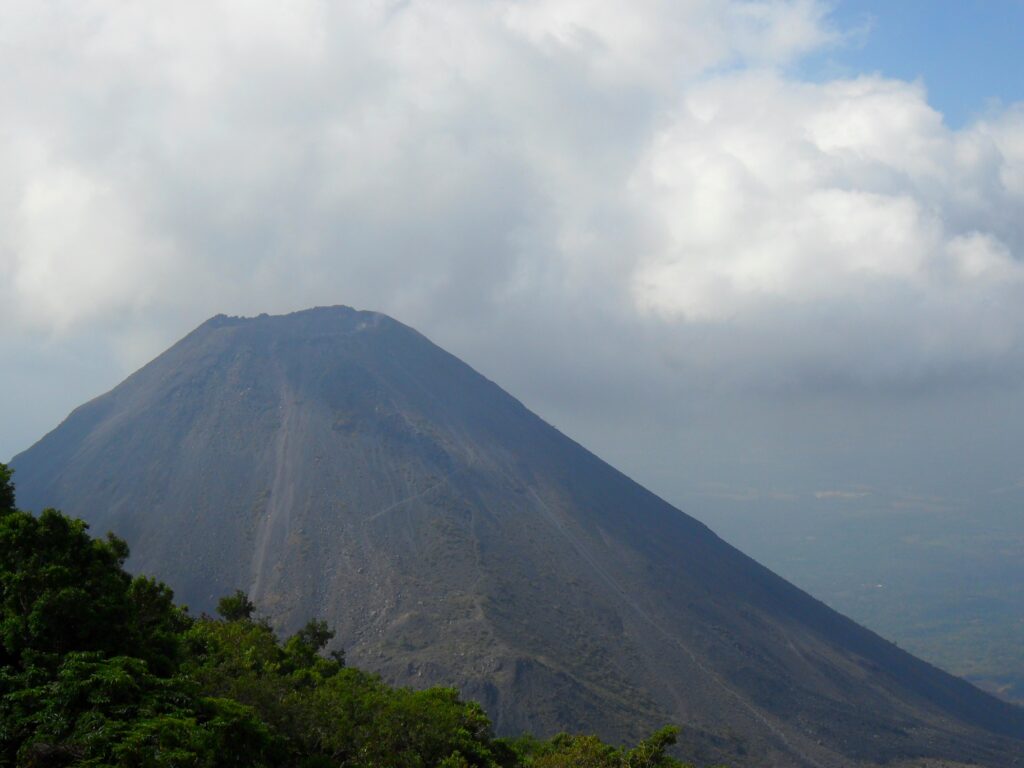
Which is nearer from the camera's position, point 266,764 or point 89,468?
point 266,764

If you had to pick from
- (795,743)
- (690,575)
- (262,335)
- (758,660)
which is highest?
(262,335)

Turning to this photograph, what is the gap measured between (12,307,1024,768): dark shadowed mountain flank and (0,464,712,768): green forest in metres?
45.0

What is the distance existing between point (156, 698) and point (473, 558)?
272 feet

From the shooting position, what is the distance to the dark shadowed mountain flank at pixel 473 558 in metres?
85.1

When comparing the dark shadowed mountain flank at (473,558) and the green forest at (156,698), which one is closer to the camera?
the green forest at (156,698)

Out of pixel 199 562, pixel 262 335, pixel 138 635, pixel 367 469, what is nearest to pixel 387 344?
pixel 262 335

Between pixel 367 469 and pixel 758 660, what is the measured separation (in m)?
50.8

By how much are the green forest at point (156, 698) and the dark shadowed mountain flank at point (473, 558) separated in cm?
4502

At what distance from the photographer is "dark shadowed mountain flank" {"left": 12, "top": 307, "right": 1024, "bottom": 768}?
8506 centimetres

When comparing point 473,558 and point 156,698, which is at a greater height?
point 473,558

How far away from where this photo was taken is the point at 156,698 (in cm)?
2081

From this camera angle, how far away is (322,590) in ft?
315

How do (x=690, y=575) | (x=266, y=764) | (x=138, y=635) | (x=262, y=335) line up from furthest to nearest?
(x=262, y=335) → (x=690, y=575) → (x=138, y=635) → (x=266, y=764)

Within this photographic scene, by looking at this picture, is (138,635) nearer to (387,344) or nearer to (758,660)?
(758,660)
